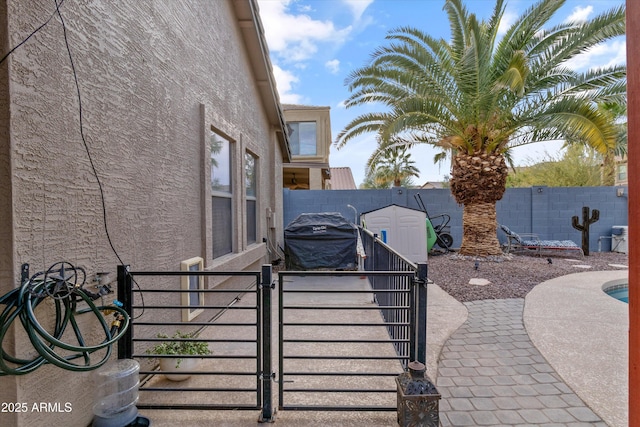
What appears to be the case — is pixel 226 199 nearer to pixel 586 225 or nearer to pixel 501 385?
pixel 501 385

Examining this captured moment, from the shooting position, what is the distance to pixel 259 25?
5.84 metres

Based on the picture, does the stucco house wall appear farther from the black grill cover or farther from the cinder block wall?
the cinder block wall

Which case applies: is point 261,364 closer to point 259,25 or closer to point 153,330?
point 153,330

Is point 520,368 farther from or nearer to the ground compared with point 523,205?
nearer to the ground

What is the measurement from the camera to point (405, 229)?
8445 mm

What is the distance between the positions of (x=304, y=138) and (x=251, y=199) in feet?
31.4

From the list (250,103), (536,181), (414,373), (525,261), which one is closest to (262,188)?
(250,103)

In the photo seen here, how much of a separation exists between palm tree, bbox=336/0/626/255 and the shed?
166cm

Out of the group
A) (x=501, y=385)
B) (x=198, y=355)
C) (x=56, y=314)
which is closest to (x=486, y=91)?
(x=501, y=385)

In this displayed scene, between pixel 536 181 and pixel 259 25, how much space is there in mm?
19024

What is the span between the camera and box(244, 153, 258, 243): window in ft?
21.7

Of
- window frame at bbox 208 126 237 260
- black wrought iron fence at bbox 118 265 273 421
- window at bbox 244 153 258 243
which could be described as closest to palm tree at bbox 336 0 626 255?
window at bbox 244 153 258 243

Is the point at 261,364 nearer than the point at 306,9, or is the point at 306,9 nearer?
the point at 261,364

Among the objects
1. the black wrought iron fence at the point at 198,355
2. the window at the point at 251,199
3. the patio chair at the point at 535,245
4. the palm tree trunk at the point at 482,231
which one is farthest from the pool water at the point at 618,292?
the window at the point at 251,199
